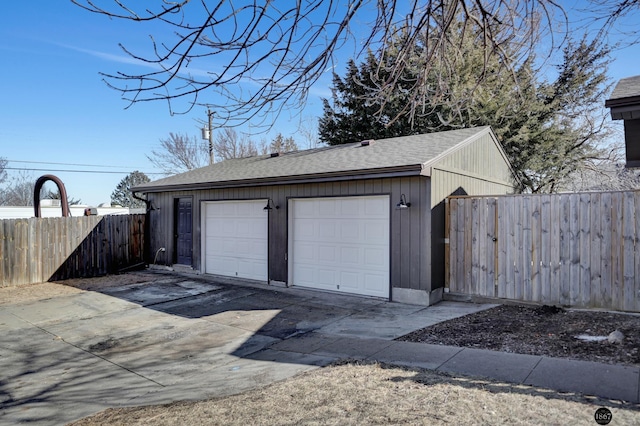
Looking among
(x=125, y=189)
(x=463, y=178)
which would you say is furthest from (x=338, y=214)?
(x=125, y=189)

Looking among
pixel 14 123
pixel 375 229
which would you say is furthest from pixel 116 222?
pixel 14 123

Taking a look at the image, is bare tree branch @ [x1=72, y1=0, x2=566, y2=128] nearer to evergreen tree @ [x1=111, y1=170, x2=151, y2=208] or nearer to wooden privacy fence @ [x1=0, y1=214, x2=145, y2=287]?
wooden privacy fence @ [x1=0, y1=214, x2=145, y2=287]

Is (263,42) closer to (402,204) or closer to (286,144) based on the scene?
(402,204)

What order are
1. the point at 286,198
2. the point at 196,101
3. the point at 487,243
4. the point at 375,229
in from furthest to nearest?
the point at 286,198, the point at 375,229, the point at 487,243, the point at 196,101

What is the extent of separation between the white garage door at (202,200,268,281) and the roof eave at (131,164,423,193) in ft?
1.80

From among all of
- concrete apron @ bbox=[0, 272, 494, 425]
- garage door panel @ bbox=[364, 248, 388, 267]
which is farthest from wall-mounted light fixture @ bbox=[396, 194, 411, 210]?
concrete apron @ bbox=[0, 272, 494, 425]

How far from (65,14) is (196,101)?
194 cm

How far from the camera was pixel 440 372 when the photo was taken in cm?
409

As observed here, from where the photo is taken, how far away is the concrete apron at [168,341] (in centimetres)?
408

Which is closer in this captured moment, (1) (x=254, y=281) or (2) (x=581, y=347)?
(2) (x=581, y=347)

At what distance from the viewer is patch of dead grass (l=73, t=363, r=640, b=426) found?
3.00m

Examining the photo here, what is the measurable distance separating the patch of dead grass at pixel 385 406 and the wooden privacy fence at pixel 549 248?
13.0ft

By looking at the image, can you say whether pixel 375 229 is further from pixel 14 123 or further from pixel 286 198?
pixel 14 123

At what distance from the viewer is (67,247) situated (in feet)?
37.6
